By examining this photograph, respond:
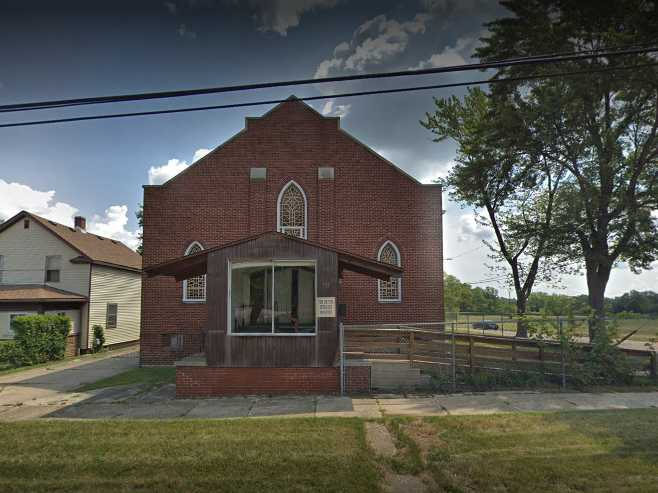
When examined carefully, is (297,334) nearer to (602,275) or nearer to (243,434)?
(243,434)

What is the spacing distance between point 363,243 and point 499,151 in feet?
27.2

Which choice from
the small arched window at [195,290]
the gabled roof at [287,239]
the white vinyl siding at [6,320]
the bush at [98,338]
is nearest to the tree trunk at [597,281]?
the gabled roof at [287,239]

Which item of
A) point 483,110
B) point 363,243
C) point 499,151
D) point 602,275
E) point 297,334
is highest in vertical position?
point 483,110

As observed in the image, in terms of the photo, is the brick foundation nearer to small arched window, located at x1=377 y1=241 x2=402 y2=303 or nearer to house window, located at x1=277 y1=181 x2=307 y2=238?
small arched window, located at x1=377 y1=241 x2=402 y2=303

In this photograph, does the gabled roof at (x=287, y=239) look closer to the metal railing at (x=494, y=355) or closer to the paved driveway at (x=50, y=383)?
the metal railing at (x=494, y=355)

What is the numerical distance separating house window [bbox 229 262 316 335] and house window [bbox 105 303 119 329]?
15484 mm

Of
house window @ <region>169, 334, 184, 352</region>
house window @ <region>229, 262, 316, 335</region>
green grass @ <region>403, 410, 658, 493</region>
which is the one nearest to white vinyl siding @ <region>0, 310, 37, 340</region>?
house window @ <region>169, 334, 184, 352</region>

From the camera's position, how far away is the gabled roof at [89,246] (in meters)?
21.7

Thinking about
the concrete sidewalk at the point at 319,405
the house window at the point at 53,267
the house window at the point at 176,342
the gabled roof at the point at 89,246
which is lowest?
the concrete sidewalk at the point at 319,405

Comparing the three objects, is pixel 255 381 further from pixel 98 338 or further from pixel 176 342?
pixel 98 338

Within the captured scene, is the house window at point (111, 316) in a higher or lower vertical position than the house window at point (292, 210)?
lower

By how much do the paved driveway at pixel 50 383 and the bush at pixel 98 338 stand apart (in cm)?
277

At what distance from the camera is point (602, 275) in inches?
673

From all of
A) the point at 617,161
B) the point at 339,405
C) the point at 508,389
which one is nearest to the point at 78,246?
the point at 339,405
